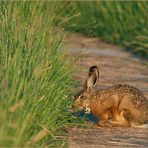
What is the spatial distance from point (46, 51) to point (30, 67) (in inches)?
42.4

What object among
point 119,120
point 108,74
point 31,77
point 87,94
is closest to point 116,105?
point 119,120

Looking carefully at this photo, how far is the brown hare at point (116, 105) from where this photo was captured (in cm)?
934

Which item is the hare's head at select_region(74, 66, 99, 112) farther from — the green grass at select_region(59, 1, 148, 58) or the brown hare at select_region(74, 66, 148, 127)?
the green grass at select_region(59, 1, 148, 58)

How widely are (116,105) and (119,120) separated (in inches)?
7.6

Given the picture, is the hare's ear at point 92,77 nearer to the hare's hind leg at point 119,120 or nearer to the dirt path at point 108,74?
the hare's hind leg at point 119,120

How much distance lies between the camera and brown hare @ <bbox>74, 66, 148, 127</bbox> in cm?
934

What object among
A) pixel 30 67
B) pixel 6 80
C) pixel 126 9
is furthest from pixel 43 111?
pixel 126 9

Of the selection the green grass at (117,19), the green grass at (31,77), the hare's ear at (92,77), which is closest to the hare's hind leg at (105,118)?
Result: the hare's ear at (92,77)

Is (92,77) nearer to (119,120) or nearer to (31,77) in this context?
(119,120)

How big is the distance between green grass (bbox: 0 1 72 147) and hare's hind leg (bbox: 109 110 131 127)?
64 centimetres

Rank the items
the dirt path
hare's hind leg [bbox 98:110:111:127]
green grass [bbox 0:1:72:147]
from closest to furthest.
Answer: green grass [bbox 0:1:72:147] → the dirt path → hare's hind leg [bbox 98:110:111:127]

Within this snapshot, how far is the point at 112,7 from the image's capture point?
18891mm

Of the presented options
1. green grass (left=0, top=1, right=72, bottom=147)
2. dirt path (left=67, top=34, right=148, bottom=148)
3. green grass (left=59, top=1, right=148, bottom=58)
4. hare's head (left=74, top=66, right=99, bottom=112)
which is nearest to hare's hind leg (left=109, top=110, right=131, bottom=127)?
dirt path (left=67, top=34, right=148, bottom=148)

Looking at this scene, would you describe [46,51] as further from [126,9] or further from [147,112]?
[126,9]
